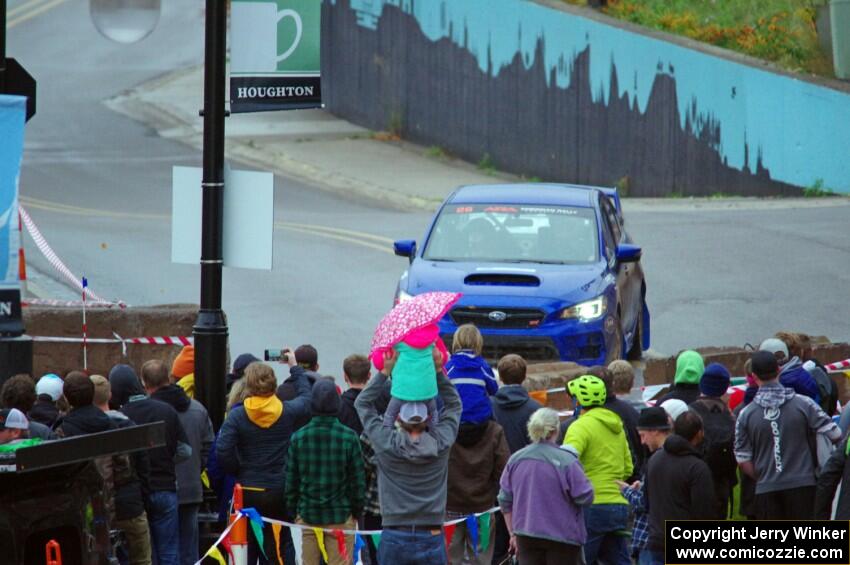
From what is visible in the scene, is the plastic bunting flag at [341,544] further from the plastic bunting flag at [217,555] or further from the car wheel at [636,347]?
the car wheel at [636,347]

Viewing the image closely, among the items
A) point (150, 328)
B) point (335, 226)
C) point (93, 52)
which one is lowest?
point (150, 328)

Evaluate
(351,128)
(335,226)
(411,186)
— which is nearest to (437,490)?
(335,226)

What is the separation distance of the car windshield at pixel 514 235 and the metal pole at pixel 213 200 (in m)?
6.03

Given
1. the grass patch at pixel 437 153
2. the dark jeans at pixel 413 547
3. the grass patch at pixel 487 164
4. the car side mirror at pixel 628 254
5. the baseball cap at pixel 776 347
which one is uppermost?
the grass patch at pixel 437 153

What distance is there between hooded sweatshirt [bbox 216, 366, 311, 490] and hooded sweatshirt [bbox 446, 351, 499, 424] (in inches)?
45.5

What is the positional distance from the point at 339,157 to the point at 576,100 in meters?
5.56

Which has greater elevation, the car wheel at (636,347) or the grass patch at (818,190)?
the grass patch at (818,190)

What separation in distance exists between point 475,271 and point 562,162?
A: 58.2 feet

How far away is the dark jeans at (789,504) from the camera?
10.4 metres

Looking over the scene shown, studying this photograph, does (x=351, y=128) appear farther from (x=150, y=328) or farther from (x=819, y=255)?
(x=150, y=328)

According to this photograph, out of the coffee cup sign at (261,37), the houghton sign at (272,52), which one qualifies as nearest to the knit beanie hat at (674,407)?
the houghton sign at (272,52)

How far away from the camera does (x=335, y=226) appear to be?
2695 cm

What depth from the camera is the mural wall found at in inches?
1151

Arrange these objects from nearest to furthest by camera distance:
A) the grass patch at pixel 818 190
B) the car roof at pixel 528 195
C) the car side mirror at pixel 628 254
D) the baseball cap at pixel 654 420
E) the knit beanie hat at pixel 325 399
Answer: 1. the knit beanie hat at pixel 325 399
2. the baseball cap at pixel 654 420
3. the car side mirror at pixel 628 254
4. the car roof at pixel 528 195
5. the grass patch at pixel 818 190
